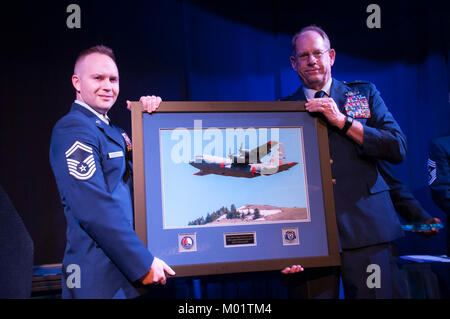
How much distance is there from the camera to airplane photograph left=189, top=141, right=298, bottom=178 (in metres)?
1.83

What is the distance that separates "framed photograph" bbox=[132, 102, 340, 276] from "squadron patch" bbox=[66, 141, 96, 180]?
0.20m

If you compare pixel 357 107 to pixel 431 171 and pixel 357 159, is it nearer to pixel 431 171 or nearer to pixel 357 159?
pixel 357 159

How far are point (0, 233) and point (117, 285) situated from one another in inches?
22.1

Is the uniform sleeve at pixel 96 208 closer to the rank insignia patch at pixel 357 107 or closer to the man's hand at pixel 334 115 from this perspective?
the man's hand at pixel 334 115

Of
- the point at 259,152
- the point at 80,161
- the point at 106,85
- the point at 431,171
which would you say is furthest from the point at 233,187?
the point at 431,171

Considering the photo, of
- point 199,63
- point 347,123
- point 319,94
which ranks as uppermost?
point 199,63

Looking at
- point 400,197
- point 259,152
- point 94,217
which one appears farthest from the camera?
point 400,197

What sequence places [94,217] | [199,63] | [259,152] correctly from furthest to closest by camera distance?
[199,63]
[259,152]
[94,217]

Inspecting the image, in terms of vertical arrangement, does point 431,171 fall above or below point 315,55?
below

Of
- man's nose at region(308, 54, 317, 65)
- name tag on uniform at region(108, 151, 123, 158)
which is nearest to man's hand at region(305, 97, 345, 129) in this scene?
man's nose at region(308, 54, 317, 65)

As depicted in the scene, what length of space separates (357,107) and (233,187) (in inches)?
31.0

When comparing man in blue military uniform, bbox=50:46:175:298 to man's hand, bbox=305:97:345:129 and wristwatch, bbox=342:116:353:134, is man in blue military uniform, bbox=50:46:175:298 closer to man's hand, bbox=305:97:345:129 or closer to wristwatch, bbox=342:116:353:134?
man's hand, bbox=305:97:345:129

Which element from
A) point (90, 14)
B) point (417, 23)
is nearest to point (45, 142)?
point (90, 14)

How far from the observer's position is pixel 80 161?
164 centimetres
